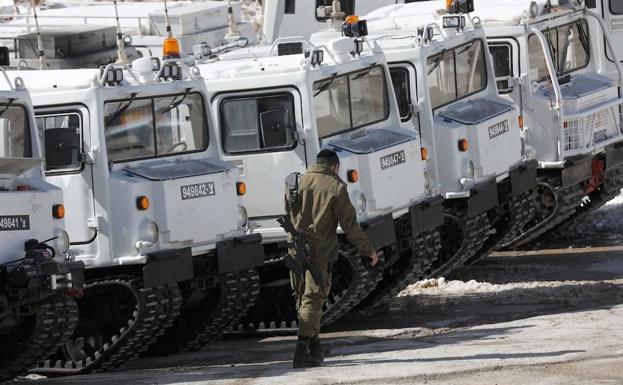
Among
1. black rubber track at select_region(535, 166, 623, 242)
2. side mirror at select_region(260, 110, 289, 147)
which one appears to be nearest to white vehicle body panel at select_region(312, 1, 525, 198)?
side mirror at select_region(260, 110, 289, 147)

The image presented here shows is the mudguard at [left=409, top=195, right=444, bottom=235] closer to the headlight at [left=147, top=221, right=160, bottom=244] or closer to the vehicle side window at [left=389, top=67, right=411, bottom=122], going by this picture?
the vehicle side window at [left=389, top=67, right=411, bottom=122]

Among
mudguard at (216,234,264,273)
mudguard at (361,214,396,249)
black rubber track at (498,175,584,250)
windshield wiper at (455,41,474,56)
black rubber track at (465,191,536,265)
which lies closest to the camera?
mudguard at (216,234,264,273)

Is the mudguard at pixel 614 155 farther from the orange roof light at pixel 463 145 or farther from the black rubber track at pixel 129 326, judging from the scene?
the black rubber track at pixel 129 326

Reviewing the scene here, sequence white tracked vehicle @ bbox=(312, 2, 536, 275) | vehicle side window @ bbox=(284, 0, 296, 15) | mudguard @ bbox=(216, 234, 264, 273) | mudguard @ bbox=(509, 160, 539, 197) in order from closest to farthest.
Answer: mudguard @ bbox=(216, 234, 264, 273) → white tracked vehicle @ bbox=(312, 2, 536, 275) → mudguard @ bbox=(509, 160, 539, 197) → vehicle side window @ bbox=(284, 0, 296, 15)

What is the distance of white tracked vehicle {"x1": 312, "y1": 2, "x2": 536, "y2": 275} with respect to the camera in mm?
17516

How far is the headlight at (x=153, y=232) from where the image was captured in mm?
14273

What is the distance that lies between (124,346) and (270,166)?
2099 mm

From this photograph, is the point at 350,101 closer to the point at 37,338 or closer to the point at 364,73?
the point at 364,73

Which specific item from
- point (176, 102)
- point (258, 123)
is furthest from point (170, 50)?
point (258, 123)

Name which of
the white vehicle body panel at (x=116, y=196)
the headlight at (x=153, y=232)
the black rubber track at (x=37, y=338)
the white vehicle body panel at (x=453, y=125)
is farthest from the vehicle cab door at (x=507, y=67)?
the black rubber track at (x=37, y=338)

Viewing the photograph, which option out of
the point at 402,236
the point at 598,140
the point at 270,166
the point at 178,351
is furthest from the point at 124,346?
the point at 598,140

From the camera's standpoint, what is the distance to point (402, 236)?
659 inches

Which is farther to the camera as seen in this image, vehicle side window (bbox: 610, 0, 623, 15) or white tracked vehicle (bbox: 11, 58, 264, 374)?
vehicle side window (bbox: 610, 0, 623, 15)

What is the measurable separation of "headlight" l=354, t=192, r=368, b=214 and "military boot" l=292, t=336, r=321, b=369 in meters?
2.59
